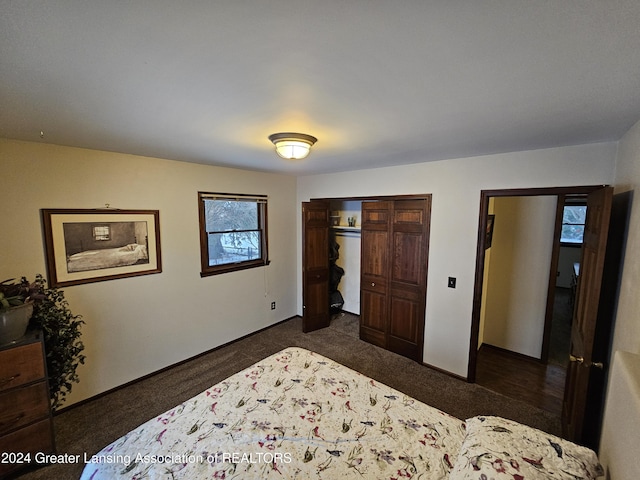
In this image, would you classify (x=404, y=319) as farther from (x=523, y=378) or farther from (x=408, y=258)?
(x=523, y=378)

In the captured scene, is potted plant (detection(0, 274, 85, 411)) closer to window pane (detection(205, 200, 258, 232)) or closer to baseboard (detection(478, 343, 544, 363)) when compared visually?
window pane (detection(205, 200, 258, 232))

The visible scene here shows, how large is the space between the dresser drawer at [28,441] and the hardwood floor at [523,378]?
3861 mm

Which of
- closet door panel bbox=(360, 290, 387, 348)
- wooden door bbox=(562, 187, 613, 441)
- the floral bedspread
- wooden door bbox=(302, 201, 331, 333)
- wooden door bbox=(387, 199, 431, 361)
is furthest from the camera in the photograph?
wooden door bbox=(302, 201, 331, 333)

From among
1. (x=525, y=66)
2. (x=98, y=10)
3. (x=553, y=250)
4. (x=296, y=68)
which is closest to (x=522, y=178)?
(x=553, y=250)

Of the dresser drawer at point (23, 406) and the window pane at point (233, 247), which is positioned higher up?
the window pane at point (233, 247)

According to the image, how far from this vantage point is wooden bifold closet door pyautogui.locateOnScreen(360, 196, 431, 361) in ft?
10.7

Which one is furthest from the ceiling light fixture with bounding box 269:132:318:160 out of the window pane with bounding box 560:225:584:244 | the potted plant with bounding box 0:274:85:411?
the window pane with bounding box 560:225:584:244

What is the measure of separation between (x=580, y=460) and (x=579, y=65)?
1.53 m

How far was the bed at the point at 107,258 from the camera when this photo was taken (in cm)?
247

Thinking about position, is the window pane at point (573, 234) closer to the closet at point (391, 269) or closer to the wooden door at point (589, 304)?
the closet at point (391, 269)

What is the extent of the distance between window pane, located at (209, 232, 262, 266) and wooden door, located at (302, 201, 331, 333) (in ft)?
2.47

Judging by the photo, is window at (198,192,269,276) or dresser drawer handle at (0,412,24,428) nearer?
dresser drawer handle at (0,412,24,428)

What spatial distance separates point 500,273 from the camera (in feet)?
11.8

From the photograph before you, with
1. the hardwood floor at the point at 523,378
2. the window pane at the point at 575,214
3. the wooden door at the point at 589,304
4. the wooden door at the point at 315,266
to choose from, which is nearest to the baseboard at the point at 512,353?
the hardwood floor at the point at 523,378
